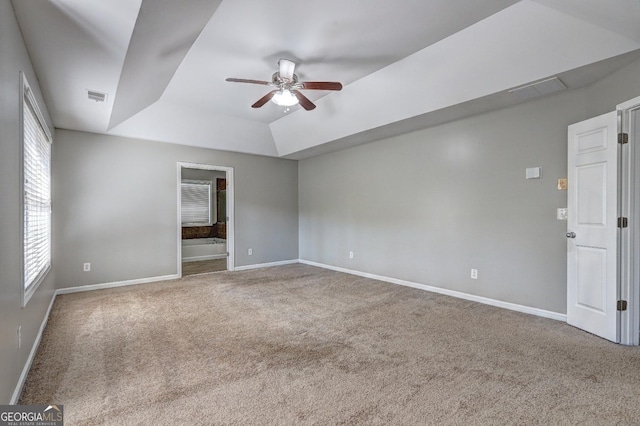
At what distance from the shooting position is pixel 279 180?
705 centimetres

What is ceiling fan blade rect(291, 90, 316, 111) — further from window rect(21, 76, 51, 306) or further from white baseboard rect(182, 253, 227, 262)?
white baseboard rect(182, 253, 227, 262)

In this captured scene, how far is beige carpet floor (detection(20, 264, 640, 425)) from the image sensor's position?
6.11ft

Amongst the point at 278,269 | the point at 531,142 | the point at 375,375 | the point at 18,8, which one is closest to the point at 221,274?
the point at 278,269

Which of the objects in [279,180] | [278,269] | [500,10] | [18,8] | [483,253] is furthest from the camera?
[279,180]

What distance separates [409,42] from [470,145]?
171 centimetres

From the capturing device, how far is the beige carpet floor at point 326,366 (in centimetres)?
186

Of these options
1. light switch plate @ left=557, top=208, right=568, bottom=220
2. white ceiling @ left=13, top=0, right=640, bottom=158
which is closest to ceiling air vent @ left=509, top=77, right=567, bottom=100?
white ceiling @ left=13, top=0, right=640, bottom=158

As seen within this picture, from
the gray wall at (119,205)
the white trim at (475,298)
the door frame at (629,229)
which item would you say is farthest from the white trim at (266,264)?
the door frame at (629,229)

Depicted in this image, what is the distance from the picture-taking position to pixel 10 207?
1951 mm

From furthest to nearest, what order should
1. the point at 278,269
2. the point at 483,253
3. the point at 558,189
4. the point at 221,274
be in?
the point at 278,269, the point at 221,274, the point at 483,253, the point at 558,189

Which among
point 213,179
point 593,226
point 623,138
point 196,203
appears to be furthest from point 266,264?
point 623,138

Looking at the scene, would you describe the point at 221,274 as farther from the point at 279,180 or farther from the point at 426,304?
the point at 426,304

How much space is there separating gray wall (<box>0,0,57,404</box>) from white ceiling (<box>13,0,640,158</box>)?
216mm

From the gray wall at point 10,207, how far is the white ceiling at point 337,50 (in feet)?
0.71
